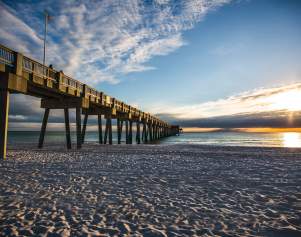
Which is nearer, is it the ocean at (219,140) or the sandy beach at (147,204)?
the sandy beach at (147,204)

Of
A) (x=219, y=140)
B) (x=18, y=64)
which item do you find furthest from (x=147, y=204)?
(x=219, y=140)

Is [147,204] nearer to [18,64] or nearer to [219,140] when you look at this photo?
[18,64]

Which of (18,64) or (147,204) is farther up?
(18,64)

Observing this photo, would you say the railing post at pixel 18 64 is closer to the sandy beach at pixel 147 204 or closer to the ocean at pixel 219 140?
the sandy beach at pixel 147 204

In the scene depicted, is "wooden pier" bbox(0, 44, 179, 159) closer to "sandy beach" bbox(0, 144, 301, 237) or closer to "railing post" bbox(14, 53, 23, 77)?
"railing post" bbox(14, 53, 23, 77)

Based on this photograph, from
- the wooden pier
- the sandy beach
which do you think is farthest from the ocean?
the sandy beach

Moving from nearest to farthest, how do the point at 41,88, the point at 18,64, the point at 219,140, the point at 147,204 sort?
the point at 147,204 → the point at 18,64 → the point at 41,88 → the point at 219,140

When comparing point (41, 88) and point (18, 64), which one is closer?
point (18, 64)

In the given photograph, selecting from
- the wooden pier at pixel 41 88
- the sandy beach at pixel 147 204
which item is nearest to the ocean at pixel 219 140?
the wooden pier at pixel 41 88

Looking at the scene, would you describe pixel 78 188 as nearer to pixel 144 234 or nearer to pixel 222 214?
pixel 144 234

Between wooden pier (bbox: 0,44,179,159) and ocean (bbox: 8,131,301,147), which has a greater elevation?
wooden pier (bbox: 0,44,179,159)

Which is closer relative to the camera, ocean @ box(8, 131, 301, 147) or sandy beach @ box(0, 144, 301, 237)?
sandy beach @ box(0, 144, 301, 237)

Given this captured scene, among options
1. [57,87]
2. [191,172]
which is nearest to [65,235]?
[191,172]

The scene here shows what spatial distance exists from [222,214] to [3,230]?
12.6 ft
